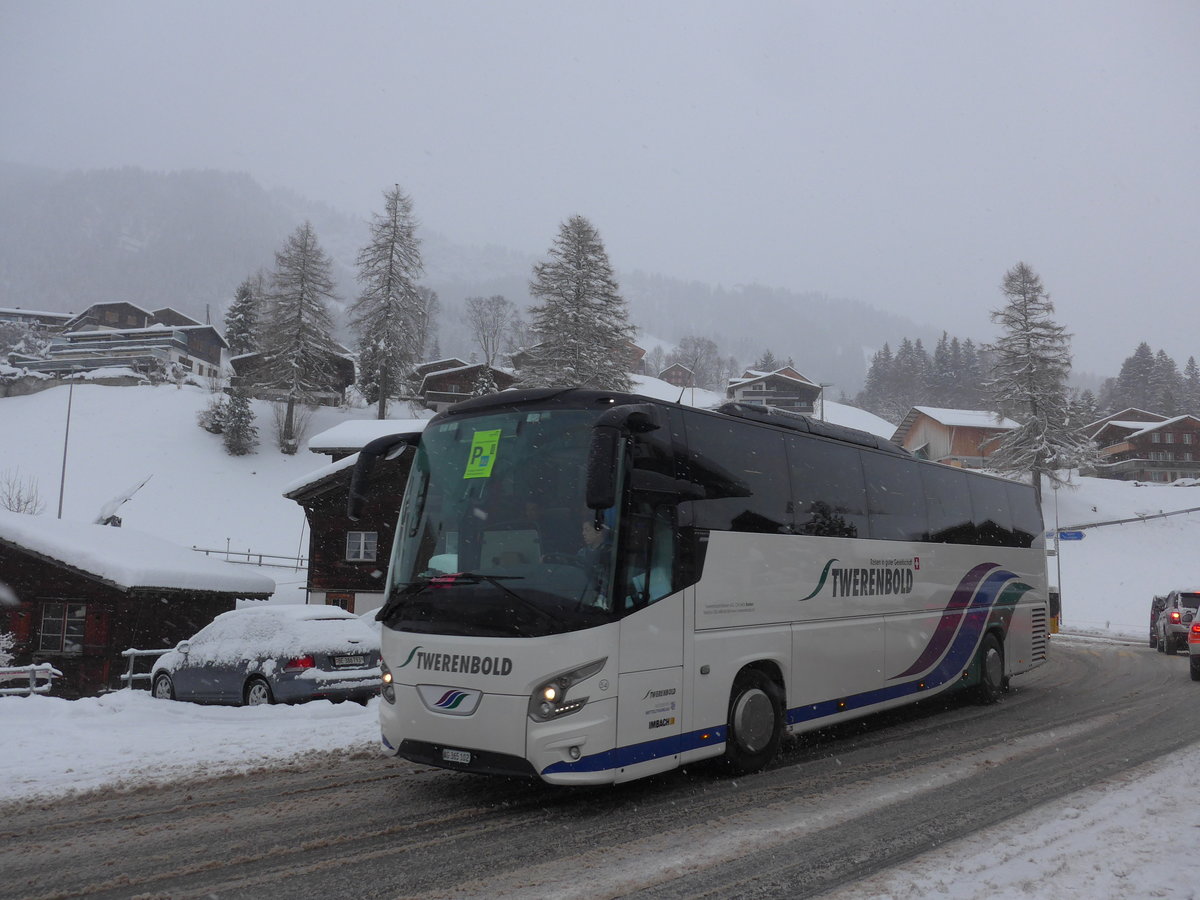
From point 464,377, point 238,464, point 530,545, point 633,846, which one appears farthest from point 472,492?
point 464,377

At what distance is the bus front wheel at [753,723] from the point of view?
25.1 ft

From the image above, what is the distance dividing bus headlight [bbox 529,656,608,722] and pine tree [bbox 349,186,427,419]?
54.7 meters

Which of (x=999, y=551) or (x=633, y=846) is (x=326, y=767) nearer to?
(x=633, y=846)

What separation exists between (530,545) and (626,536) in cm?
75

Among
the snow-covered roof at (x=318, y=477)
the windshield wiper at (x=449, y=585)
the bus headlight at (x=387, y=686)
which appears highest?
the snow-covered roof at (x=318, y=477)

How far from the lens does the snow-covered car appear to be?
12438 mm

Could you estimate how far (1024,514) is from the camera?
14594 mm

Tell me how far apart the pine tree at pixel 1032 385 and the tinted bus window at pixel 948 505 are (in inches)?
1720

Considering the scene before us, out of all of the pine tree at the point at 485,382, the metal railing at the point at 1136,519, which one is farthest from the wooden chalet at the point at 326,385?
the metal railing at the point at 1136,519

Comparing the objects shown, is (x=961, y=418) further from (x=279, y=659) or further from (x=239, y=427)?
(x=279, y=659)

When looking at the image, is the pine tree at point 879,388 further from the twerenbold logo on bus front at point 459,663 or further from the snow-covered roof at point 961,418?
the twerenbold logo on bus front at point 459,663

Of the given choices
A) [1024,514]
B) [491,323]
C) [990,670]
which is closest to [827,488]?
[990,670]

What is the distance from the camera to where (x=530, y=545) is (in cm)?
654

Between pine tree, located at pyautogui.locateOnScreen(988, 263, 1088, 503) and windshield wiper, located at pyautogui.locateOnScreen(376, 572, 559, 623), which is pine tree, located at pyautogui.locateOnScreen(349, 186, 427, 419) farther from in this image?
windshield wiper, located at pyautogui.locateOnScreen(376, 572, 559, 623)
